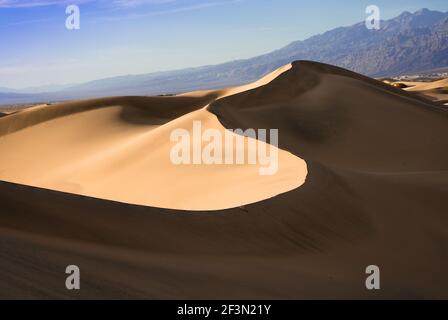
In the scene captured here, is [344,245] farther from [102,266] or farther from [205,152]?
[205,152]

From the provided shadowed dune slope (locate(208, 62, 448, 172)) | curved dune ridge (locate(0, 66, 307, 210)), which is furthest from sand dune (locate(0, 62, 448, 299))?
shadowed dune slope (locate(208, 62, 448, 172))

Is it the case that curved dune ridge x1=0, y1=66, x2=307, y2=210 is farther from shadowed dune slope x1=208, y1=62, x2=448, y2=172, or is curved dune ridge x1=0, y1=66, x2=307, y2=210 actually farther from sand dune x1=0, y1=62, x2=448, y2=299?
shadowed dune slope x1=208, y1=62, x2=448, y2=172

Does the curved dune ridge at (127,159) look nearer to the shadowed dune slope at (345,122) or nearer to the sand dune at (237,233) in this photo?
the sand dune at (237,233)

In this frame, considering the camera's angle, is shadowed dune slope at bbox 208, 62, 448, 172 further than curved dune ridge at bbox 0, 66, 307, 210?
Yes

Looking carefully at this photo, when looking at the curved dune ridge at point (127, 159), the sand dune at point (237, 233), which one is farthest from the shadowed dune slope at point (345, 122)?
the curved dune ridge at point (127, 159)

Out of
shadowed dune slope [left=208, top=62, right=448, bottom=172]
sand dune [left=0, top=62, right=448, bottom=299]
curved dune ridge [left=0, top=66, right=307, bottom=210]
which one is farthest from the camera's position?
shadowed dune slope [left=208, top=62, right=448, bottom=172]

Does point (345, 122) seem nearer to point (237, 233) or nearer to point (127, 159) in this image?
point (127, 159)

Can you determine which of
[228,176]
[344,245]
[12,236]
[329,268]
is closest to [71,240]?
[12,236]

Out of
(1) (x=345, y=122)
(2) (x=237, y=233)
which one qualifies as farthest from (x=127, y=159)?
(2) (x=237, y=233)
